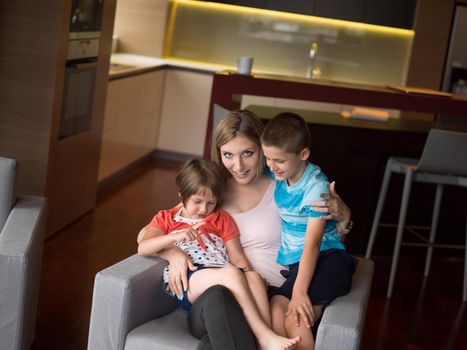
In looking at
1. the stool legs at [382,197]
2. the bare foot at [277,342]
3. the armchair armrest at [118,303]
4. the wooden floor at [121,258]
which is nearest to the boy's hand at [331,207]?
the bare foot at [277,342]

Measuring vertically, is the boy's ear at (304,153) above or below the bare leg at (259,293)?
above

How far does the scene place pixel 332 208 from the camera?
257 centimetres

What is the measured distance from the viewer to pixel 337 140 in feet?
16.2

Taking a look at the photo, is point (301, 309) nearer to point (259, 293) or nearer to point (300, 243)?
point (259, 293)

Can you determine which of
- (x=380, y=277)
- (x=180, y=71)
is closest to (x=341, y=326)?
(x=380, y=277)

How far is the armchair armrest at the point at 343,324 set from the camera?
2.23m

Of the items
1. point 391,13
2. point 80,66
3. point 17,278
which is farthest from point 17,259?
point 391,13

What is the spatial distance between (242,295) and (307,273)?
24 centimetres

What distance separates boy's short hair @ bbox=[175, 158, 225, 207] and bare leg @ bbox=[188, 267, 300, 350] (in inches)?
10.8

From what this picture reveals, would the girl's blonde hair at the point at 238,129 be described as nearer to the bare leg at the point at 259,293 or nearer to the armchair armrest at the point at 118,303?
the bare leg at the point at 259,293

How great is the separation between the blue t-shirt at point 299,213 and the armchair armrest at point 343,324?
22cm

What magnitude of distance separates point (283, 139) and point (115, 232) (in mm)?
2660

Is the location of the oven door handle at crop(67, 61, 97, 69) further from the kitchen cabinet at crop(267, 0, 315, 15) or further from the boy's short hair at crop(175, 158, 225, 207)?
the kitchen cabinet at crop(267, 0, 315, 15)

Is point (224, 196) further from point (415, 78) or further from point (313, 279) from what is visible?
point (415, 78)
